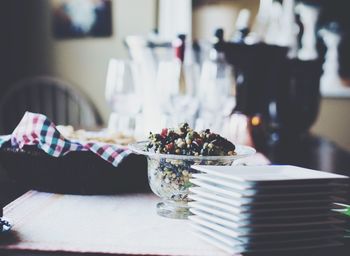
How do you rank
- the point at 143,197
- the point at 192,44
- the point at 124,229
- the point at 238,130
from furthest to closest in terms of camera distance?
the point at 192,44, the point at 238,130, the point at 143,197, the point at 124,229

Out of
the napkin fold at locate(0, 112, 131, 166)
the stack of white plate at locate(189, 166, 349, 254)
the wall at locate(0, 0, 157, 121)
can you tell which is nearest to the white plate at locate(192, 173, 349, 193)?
the stack of white plate at locate(189, 166, 349, 254)

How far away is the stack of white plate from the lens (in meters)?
0.69

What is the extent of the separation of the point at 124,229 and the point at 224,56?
1.28 m

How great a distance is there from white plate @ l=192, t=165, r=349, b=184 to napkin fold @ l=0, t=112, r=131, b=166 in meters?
0.24

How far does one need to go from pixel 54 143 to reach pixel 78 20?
198 centimetres

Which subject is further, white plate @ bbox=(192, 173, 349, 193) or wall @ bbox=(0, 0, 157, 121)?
wall @ bbox=(0, 0, 157, 121)

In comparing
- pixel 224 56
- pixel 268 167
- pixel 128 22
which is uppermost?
pixel 128 22

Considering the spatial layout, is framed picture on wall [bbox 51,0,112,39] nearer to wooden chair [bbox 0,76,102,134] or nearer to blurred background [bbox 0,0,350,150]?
blurred background [bbox 0,0,350,150]

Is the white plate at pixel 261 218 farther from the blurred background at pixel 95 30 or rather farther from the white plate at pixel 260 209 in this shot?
the blurred background at pixel 95 30

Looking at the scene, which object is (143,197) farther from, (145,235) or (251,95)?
(251,95)

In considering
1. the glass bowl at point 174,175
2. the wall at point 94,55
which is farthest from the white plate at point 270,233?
the wall at point 94,55

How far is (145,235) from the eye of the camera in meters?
0.77

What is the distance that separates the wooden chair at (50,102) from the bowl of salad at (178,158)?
6.05 feet

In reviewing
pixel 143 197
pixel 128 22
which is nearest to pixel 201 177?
pixel 143 197
